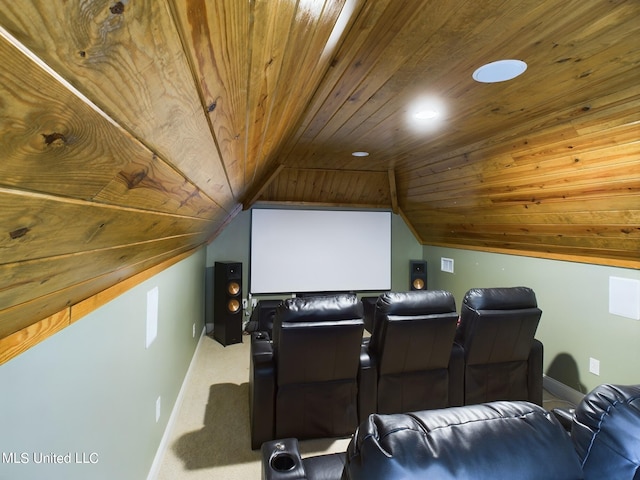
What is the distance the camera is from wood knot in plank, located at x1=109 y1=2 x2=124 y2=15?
0.34 m

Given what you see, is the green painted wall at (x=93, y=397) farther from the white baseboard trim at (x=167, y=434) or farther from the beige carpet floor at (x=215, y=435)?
the beige carpet floor at (x=215, y=435)

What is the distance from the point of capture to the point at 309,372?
2.32 m

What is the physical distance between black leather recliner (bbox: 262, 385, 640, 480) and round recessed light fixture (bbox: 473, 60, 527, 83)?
1.43 metres

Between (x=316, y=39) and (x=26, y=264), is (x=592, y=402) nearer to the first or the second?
(x=316, y=39)

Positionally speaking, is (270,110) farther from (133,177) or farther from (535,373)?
(535,373)

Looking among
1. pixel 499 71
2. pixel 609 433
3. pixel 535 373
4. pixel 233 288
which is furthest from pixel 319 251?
pixel 609 433

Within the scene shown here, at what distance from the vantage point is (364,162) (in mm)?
4105

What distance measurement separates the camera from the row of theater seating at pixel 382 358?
88.7 inches

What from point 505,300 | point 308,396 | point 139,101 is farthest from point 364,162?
point 139,101

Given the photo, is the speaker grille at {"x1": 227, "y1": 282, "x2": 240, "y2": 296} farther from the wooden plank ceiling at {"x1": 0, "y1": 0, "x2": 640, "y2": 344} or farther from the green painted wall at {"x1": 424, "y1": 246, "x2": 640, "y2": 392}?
the green painted wall at {"x1": 424, "y1": 246, "x2": 640, "y2": 392}

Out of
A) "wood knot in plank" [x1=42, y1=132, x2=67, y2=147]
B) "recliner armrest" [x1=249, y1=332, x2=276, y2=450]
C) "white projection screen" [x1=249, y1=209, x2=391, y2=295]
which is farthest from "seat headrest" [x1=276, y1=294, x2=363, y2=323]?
"white projection screen" [x1=249, y1=209, x2=391, y2=295]

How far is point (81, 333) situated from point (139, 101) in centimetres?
109

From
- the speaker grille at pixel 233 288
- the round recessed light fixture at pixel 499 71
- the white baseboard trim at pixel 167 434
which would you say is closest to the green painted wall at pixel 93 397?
the white baseboard trim at pixel 167 434

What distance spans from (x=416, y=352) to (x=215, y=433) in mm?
1726
